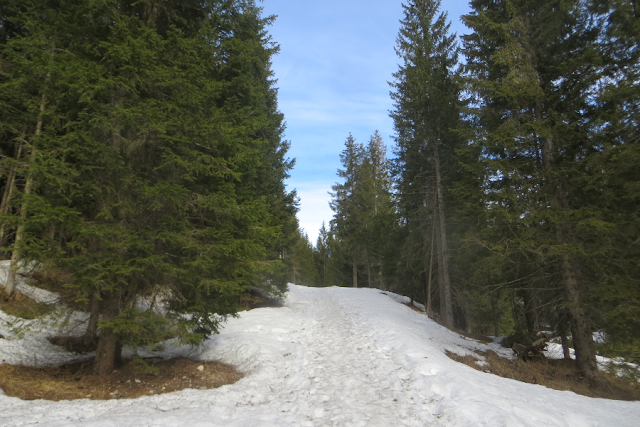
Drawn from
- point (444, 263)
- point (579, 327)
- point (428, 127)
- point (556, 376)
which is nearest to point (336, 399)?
point (556, 376)

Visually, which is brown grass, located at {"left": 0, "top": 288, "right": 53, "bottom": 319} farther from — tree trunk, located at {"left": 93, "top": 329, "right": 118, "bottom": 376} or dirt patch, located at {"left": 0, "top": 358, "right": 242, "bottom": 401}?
tree trunk, located at {"left": 93, "top": 329, "right": 118, "bottom": 376}

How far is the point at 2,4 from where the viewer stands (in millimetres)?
9641

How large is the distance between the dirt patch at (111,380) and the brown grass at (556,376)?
22.8 feet

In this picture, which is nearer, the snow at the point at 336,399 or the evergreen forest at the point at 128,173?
the snow at the point at 336,399

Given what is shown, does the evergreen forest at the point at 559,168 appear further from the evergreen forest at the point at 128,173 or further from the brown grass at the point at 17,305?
the brown grass at the point at 17,305

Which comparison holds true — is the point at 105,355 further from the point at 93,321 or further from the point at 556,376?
the point at 556,376

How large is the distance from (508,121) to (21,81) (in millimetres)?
12137

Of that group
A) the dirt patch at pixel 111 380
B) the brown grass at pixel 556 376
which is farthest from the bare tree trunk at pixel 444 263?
the dirt patch at pixel 111 380

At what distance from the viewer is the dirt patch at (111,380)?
5637 mm

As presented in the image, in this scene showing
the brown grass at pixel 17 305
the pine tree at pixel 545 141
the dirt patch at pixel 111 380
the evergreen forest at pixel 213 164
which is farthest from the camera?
the pine tree at pixel 545 141

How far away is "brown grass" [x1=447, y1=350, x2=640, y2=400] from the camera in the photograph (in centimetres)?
818

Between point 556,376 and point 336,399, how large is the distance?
733 cm

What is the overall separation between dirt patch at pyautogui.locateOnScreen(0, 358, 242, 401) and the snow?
0.32 metres

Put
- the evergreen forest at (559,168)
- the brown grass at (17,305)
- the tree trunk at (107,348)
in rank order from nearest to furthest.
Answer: the tree trunk at (107,348)
the evergreen forest at (559,168)
the brown grass at (17,305)
